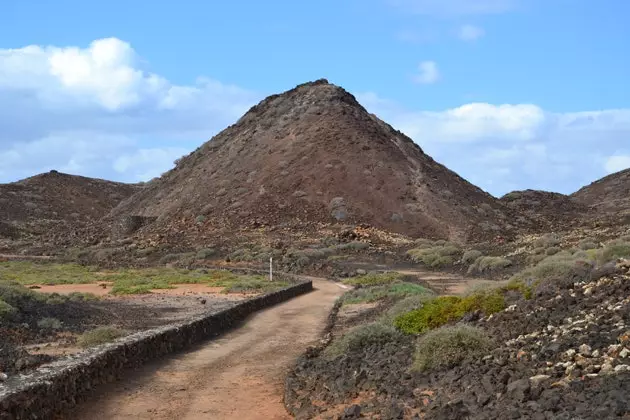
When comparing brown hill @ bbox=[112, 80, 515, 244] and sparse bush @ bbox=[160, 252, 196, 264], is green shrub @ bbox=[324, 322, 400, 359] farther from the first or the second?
brown hill @ bbox=[112, 80, 515, 244]

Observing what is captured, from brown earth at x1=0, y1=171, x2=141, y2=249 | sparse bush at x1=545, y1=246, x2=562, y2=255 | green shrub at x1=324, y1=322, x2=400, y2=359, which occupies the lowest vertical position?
green shrub at x1=324, y1=322, x2=400, y2=359

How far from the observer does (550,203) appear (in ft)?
344

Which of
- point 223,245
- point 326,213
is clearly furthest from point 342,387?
point 326,213

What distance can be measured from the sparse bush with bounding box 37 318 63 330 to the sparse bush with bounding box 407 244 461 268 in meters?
27.5

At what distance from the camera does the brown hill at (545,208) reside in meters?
82.6

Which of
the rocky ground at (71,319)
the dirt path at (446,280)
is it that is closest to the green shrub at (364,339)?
the rocky ground at (71,319)

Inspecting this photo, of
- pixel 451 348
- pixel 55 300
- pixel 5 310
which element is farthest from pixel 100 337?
pixel 451 348

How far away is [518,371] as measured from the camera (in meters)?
8.53

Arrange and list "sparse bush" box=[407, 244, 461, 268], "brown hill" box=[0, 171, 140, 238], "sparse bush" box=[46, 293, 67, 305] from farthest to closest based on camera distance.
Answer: "brown hill" box=[0, 171, 140, 238], "sparse bush" box=[407, 244, 461, 268], "sparse bush" box=[46, 293, 67, 305]

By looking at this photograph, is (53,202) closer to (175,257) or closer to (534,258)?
(175,257)

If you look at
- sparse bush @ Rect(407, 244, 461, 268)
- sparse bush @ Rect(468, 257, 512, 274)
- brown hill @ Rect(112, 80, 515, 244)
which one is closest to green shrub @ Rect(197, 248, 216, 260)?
Answer: brown hill @ Rect(112, 80, 515, 244)

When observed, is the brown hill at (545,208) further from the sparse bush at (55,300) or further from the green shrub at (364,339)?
the green shrub at (364,339)

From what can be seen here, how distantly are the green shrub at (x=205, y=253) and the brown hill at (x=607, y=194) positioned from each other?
65.0 m

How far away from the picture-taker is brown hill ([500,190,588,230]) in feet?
271
